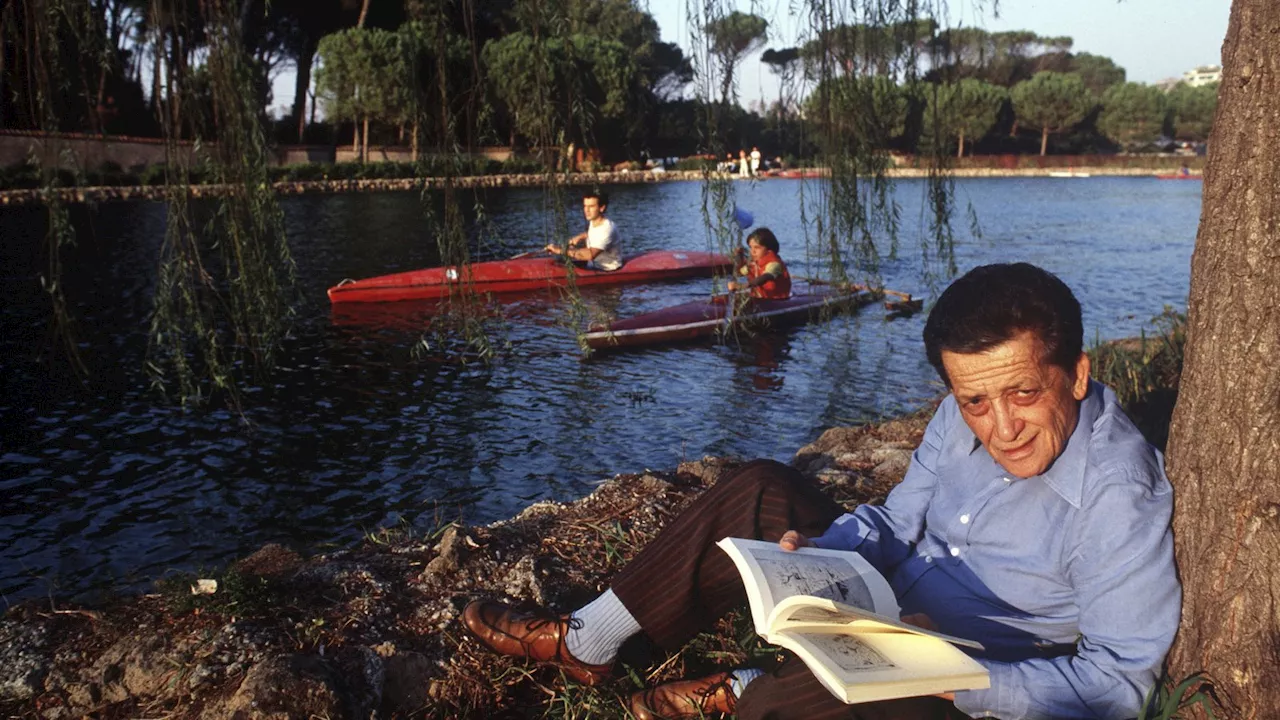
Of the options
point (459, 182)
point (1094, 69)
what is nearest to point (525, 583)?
point (459, 182)

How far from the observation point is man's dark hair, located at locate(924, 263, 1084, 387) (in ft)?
6.92

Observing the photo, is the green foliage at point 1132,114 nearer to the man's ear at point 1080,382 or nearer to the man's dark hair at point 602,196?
the man's dark hair at point 602,196

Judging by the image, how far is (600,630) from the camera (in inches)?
104

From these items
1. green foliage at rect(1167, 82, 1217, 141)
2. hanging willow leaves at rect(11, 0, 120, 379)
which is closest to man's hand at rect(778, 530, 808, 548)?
hanging willow leaves at rect(11, 0, 120, 379)

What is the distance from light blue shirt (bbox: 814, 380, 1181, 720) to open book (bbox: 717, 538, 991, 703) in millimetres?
154

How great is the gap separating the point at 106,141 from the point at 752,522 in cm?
198

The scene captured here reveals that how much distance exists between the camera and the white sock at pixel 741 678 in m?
2.43

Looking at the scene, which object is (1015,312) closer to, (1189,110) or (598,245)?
(598,245)

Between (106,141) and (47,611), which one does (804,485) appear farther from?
(47,611)

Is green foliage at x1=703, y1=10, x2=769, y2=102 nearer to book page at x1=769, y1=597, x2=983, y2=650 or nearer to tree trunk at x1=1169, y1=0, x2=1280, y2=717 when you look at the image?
tree trunk at x1=1169, y1=0, x2=1280, y2=717

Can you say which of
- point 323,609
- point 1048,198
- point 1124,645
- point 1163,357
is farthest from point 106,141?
point 1048,198

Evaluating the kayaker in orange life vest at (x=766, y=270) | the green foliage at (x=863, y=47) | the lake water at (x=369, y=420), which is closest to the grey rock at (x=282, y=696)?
the lake water at (x=369, y=420)

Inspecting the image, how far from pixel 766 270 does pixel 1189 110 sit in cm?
5546

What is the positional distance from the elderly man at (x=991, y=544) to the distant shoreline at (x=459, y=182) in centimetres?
127
